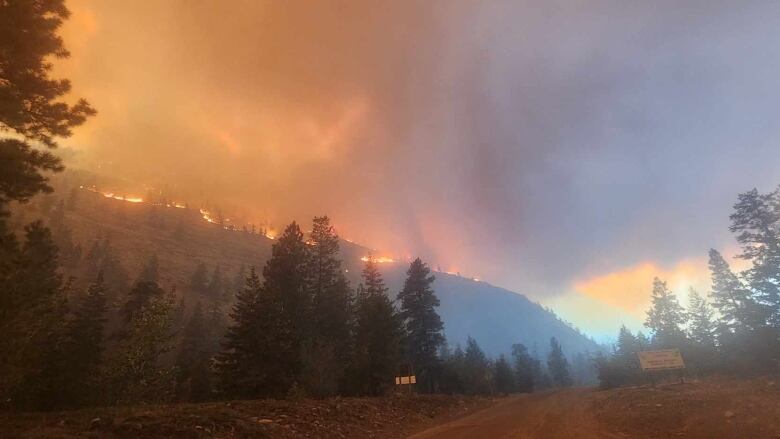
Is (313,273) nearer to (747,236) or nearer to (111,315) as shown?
(747,236)

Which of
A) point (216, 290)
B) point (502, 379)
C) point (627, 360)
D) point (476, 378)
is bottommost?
point (502, 379)

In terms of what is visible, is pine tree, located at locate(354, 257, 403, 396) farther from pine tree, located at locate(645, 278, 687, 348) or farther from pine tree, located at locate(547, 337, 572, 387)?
pine tree, located at locate(547, 337, 572, 387)

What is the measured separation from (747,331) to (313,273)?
156 feet

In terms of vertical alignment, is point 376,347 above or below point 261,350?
above

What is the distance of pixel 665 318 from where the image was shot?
192ft

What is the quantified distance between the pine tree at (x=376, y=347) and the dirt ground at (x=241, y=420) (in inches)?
310

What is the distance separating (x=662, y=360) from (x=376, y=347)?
24940mm

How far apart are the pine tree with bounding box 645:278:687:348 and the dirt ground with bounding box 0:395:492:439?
4685 centimetres

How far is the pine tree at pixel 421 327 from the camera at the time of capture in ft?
173

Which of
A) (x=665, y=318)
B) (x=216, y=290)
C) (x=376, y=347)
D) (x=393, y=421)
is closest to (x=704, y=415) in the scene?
(x=393, y=421)

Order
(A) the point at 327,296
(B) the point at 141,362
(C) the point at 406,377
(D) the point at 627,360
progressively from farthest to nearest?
(D) the point at 627,360, (A) the point at 327,296, (C) the point at 406,377, (B) the point at 141,362

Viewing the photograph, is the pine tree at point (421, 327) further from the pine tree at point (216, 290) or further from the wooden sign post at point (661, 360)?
the pine tree at point (216, 290)

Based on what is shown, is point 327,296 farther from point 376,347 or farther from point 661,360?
point 661,360

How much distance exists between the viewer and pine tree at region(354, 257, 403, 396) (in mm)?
36906
